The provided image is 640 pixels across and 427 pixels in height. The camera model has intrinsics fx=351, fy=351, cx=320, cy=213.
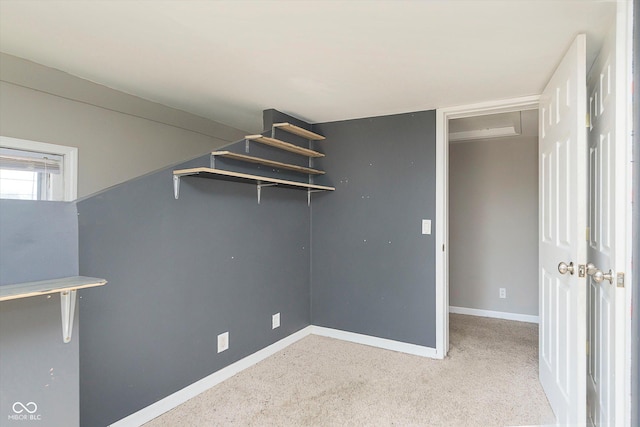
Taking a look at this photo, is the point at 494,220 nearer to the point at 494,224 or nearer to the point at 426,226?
the point at 494,224

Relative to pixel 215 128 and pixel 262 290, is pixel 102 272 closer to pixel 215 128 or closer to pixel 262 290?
pixel 262 290

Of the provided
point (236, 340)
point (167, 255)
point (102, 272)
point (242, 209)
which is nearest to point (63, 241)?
point (102, 272)

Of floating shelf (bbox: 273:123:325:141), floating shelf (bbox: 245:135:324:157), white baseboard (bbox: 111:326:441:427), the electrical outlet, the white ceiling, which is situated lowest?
white baseboard (bbox: 111:326:441:427)

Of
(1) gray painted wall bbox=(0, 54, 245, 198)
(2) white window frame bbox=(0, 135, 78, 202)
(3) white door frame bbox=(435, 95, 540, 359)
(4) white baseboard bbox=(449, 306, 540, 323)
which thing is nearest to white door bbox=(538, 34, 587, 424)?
(3) white door frame bbox=(435, 95, 540, 359)

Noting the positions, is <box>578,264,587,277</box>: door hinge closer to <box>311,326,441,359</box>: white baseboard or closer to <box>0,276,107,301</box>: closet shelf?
<box>311,326,441,359</box>: white baseboard

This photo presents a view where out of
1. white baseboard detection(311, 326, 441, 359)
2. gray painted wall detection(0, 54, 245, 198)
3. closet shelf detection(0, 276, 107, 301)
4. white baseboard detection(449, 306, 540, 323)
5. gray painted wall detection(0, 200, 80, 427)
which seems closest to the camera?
closet shelf detection(0, 276, 107, 301)

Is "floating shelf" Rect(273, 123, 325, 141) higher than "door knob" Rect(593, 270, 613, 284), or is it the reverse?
"floating shelf" Rect(273, 123, 325, 141)

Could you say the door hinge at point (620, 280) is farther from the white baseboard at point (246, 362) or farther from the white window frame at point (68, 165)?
the white window frame at point (68, 165)

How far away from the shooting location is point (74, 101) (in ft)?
8.02

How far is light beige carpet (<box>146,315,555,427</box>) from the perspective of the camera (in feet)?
6.79

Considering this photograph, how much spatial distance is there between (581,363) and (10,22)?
9.90ft

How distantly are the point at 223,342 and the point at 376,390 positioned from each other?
115 cm
